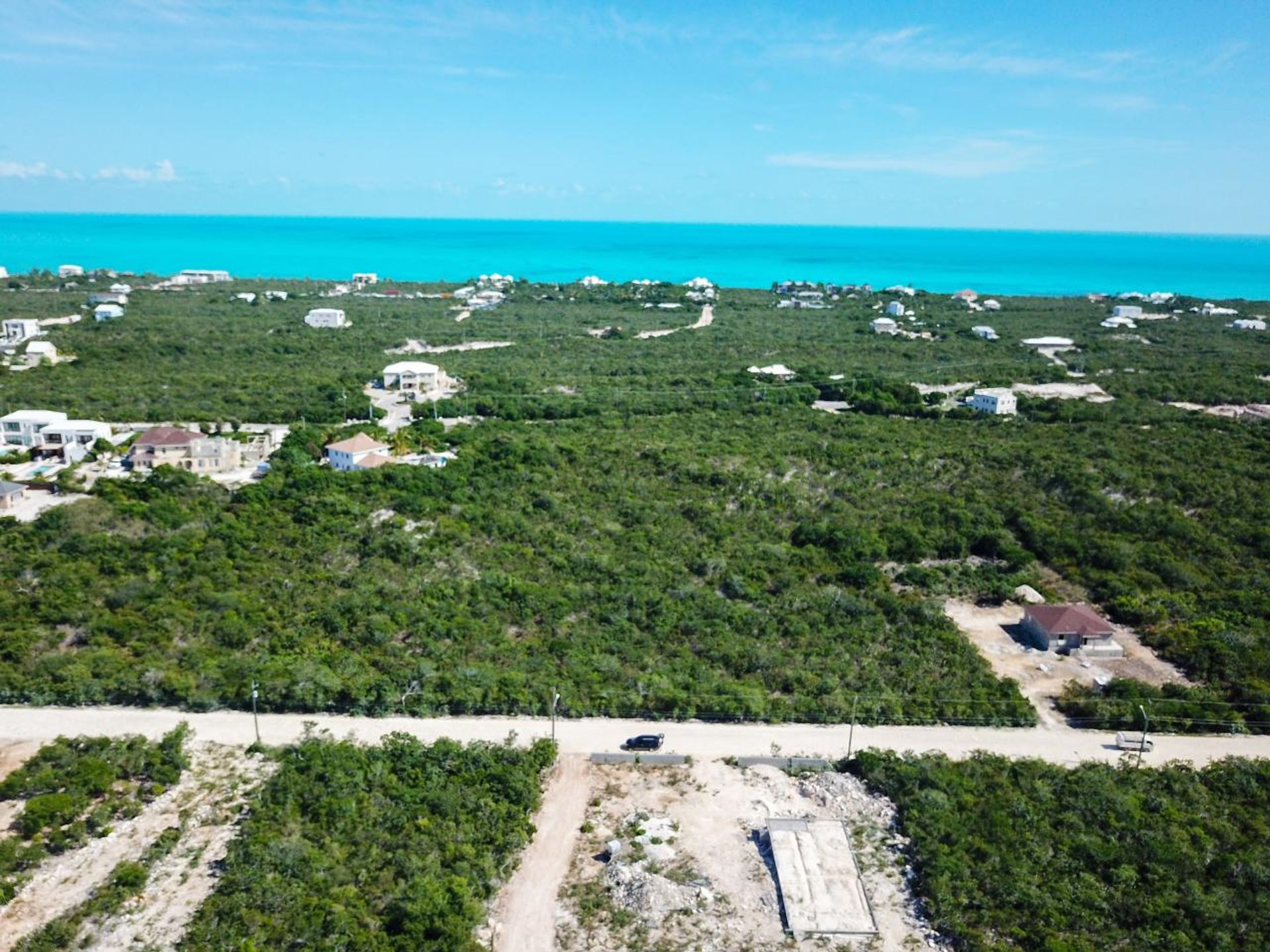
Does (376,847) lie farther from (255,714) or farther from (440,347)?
(440,347)

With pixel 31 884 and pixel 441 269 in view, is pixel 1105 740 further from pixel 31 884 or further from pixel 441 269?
pixel 441 269

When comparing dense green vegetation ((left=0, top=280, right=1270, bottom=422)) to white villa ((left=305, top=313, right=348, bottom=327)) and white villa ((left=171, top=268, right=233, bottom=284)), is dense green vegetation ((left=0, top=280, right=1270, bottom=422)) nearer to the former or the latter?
white villa ((left=305, top=313, right=348, bottom=327))

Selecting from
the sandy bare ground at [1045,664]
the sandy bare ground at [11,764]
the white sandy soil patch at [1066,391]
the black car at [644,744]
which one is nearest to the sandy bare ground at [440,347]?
the white sandy soil patch at [1066,391]

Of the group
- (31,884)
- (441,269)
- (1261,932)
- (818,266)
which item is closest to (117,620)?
(31,884)

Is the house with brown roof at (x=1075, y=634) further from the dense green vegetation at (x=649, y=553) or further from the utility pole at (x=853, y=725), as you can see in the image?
the utility pole at (x=853, y=725)

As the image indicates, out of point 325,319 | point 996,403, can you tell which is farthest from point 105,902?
point 325,319

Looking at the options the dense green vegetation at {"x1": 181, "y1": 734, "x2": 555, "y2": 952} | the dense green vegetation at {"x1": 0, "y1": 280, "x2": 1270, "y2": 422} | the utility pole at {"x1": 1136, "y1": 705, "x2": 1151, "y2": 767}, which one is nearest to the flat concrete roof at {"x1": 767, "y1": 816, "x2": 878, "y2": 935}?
the dense green vegetation at {"x1": 181, "y1": 734, "x2": 555, "y2": 952}
